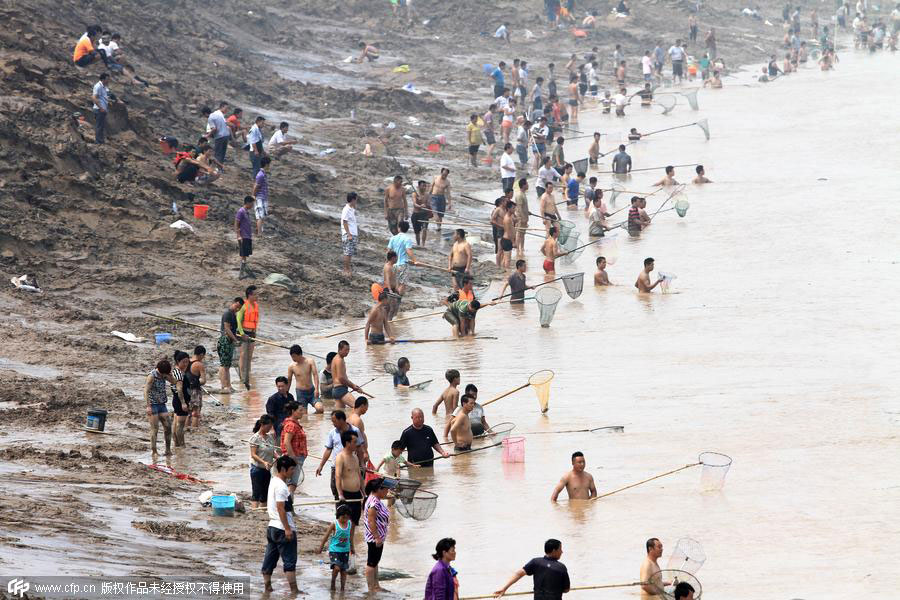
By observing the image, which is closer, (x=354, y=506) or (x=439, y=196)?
(x=354, y=506)

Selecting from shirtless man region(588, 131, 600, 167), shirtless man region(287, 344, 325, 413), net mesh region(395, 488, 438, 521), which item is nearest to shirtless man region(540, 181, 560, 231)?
shirtless man region(588, 131, 600, 167)

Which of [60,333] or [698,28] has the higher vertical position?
[698,28]

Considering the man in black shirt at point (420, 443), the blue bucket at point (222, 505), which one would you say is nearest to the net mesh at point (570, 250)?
the man in black shirt at point (420, 443)

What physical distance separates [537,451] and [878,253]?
38.5ft

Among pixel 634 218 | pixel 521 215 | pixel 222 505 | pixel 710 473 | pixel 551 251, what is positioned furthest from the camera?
pixel 634 218

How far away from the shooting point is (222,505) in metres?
11.4

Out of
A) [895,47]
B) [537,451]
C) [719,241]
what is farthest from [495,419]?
[895,47]

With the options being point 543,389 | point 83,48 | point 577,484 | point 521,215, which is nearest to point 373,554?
point 577,484

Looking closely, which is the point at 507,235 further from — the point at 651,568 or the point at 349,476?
the point at 651,568

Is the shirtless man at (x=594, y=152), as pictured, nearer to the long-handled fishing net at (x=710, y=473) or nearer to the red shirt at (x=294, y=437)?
the long-handled fishing net at (x=710, y=473)

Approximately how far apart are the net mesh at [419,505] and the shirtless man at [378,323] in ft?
22.5

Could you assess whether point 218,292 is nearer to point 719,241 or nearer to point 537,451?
point 537,451

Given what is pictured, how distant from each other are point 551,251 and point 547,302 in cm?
333

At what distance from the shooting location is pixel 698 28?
5194 centimetres
